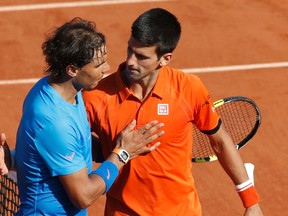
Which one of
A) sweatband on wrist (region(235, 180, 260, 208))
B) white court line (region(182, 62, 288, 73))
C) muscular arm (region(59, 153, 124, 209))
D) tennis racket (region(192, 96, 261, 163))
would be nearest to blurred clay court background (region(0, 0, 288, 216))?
white court line (region(182, 62, 288, 73))

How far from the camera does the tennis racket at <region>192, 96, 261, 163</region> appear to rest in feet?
23.7

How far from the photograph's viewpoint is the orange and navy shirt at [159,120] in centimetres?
584

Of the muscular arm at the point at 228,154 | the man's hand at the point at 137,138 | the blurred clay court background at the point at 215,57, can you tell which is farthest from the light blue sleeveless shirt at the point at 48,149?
the blurred clay court background at the point at 215,57

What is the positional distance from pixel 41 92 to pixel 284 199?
469 cm

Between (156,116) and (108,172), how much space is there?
2.45 feet

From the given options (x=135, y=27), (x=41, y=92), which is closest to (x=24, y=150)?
(x=41, y=92)

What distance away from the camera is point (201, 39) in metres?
12.4

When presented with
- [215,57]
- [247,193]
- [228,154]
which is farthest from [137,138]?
[215,57]

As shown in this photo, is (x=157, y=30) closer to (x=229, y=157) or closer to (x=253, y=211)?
(x=229, y=157)

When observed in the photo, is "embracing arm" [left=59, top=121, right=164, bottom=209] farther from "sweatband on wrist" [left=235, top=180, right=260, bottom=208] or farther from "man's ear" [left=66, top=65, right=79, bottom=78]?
"sweatband on wrist" [left=235, top=180, right=260, bottom=208]

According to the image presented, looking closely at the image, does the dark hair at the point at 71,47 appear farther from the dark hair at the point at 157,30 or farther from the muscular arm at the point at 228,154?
the muscular arm at the point at 228,154

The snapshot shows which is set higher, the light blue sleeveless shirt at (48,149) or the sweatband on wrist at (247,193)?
the light blue sleeveless shirt at (48,149)

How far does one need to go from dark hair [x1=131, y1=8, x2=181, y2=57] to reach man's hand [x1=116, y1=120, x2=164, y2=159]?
0.57 metres

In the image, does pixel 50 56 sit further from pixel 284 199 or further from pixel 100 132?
pixel 284 199
